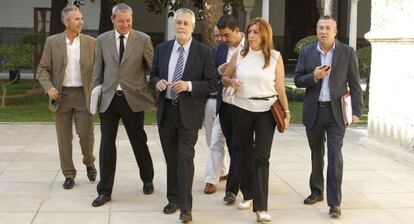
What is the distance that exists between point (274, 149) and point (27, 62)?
30.4 ft

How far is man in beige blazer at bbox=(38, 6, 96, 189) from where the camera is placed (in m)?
6.93

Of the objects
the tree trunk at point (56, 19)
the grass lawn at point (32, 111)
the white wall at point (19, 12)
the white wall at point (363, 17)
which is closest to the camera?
the grass lawn at point (32, 111)

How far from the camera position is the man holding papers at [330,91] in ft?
20.2

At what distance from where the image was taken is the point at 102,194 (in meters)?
6.49

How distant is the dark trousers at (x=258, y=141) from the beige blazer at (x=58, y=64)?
181 centimetres

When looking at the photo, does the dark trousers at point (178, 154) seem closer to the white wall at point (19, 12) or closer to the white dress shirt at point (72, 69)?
the white dress shirt at point (72, 69)

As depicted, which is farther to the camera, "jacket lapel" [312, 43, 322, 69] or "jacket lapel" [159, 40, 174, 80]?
"jacket lapel" [312, 43, 322, 69]

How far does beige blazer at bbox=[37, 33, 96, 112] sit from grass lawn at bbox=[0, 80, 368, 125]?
242 inches

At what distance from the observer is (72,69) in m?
6.99

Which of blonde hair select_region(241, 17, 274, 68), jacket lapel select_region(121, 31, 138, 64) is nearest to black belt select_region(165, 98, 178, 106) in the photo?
jacket lapel select_region(121, 31, 138, 64)

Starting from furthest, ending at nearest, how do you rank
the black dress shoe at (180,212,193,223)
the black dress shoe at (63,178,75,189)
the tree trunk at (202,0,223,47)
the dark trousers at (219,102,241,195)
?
the tree trunk at (202,0,223,47)
the black dress shoe at (63,178,75,189)
the dark trousers at (219,102,241,195)
the black dress shoe at (180,212,193,223)

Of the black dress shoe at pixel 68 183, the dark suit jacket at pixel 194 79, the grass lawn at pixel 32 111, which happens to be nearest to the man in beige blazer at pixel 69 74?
the black dress shoe at pixel 68 183

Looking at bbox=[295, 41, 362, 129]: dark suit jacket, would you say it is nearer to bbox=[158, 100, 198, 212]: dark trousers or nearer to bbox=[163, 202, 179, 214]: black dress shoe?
bbox=[158, 100, 198, 212]: dark trousers

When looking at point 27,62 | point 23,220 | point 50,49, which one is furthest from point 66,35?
point 27,62
